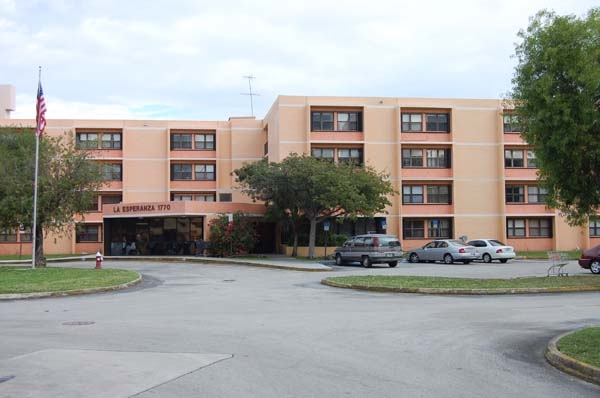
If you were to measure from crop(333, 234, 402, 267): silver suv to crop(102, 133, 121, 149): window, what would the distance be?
1173 inches

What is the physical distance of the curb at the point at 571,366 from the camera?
26.2ft

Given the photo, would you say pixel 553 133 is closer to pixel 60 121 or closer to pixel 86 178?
pixel 86 178

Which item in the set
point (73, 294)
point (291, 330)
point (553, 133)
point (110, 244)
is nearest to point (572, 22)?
point (553, 133)

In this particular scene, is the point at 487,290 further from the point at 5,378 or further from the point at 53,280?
the point at 53,280

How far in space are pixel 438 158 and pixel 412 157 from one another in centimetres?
229

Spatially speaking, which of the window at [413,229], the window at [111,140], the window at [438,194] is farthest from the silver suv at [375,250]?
the window at [111,140]

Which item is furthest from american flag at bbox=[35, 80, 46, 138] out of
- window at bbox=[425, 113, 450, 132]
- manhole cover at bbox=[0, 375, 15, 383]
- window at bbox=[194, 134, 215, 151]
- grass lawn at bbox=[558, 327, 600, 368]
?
window at bbox=[425, 113, 450, 132]

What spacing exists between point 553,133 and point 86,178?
21.8 meters

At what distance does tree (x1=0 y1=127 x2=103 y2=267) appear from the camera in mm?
29781

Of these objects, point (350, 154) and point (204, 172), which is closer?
point (350, 154)

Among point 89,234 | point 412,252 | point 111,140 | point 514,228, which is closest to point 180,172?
point 111,140

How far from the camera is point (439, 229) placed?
51.2 meters

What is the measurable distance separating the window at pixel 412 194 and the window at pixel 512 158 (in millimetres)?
7560

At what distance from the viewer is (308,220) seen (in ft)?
146
